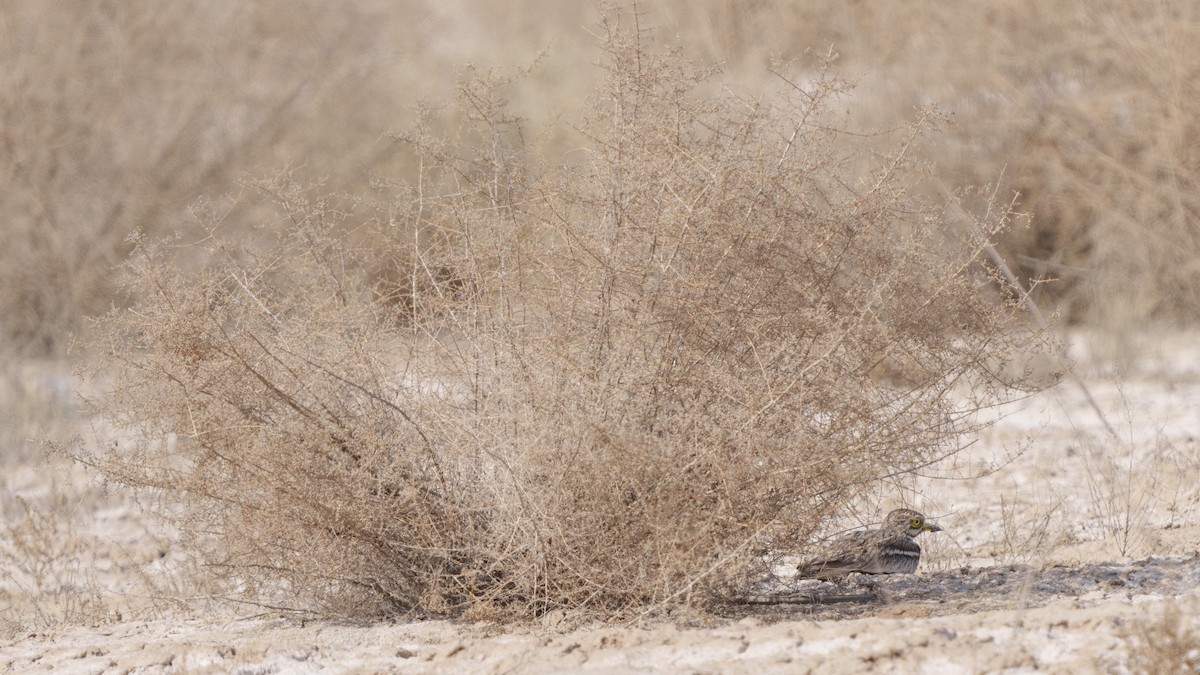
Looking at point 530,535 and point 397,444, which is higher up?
point 397,444

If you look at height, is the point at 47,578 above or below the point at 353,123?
below

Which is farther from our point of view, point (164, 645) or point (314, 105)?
point (314, 105)

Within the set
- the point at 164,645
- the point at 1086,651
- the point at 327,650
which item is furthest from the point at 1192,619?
Answer: the point at 164,645

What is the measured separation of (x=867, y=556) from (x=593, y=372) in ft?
3.06

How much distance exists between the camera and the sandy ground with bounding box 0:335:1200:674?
2.95 m

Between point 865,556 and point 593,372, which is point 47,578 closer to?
point 593,372

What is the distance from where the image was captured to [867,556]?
145 inches

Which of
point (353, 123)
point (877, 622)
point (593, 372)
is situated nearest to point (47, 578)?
point (593, 372)

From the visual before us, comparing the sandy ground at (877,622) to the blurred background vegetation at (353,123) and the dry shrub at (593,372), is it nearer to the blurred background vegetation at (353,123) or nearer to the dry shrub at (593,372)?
the dry shrub at (593,372)

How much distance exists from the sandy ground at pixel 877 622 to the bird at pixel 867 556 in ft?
0.32

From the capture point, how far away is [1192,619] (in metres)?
3.05

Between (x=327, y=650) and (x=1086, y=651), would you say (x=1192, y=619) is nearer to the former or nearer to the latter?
(x=1086, y=651)

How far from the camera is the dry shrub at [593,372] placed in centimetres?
340

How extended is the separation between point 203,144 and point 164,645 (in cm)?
770
